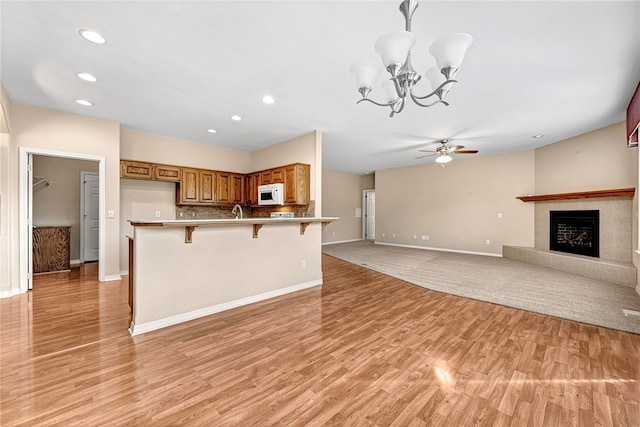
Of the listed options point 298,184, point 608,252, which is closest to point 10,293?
point 298,184

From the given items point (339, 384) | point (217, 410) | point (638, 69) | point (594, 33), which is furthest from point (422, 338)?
point (638, 69)

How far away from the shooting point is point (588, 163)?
506cm

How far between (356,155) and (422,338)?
523cm

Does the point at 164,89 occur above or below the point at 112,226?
above

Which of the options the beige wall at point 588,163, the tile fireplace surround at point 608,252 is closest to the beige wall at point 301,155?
the tile fireplace surround at point 608,252

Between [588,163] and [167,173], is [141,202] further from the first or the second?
[588,163]

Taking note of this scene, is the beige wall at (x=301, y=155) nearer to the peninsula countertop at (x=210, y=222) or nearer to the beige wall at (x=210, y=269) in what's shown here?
the peninsula countertop at (x=210, y=222)

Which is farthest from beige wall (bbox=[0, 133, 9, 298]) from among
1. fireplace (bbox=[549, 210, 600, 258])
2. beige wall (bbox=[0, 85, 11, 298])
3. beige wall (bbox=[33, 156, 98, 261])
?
fireplace (bbox=[549, 210, 600, 258])

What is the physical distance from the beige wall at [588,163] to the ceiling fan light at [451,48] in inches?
201

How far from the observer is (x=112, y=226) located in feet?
14.1

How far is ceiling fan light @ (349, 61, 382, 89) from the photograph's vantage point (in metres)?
1.98

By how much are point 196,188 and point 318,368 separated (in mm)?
4577

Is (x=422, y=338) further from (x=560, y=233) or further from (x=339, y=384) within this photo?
(x=560, y=233)

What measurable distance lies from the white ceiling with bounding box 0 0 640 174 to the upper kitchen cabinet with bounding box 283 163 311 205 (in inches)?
29.2
